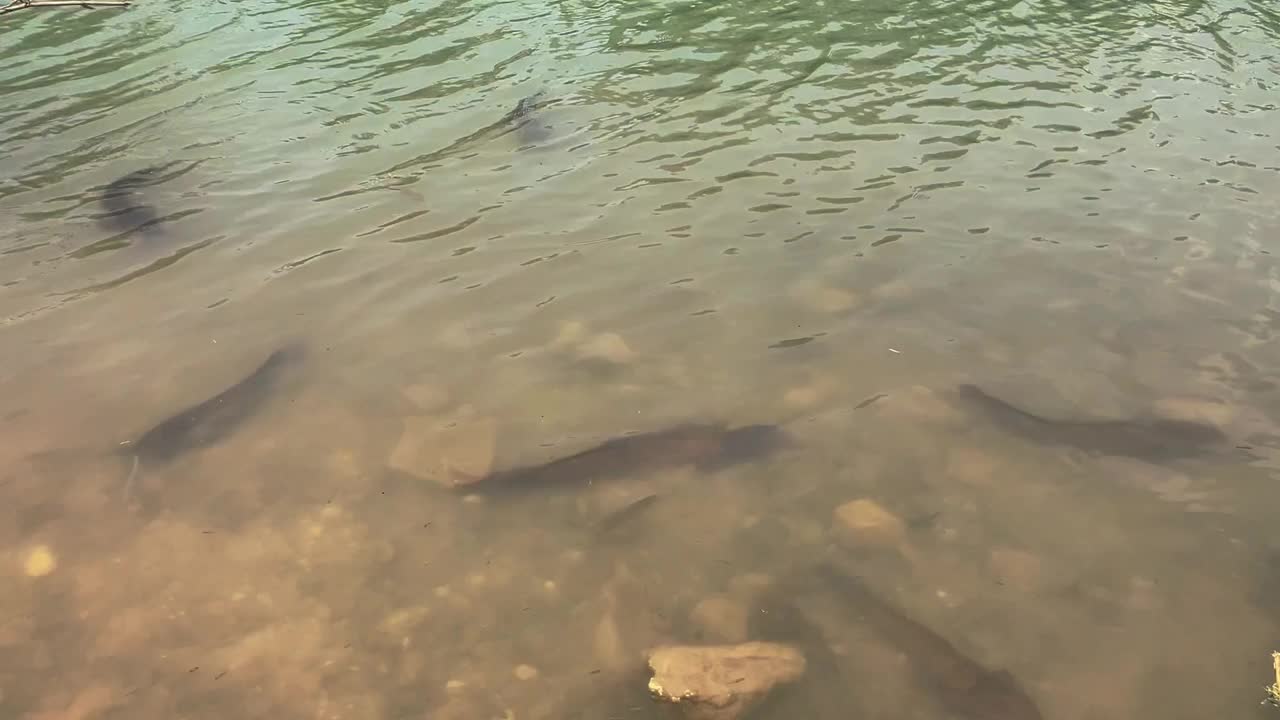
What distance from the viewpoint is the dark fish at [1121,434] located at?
4.90m

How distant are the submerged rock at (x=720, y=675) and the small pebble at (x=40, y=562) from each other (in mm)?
3190

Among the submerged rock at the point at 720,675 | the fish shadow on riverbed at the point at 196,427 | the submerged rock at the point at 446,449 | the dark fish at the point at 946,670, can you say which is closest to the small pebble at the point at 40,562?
the fish shadow on riverbed at the point at 196,427

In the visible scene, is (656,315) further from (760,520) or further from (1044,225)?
(1044,225)

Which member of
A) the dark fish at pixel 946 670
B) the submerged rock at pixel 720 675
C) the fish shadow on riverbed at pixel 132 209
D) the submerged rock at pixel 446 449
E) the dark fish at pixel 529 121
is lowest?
the dark fish at pixel 946 670

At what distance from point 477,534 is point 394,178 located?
5150mm

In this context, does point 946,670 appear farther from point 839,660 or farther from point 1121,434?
point 1121,434

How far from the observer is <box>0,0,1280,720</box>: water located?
13.2 feet

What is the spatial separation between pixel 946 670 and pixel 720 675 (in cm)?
101

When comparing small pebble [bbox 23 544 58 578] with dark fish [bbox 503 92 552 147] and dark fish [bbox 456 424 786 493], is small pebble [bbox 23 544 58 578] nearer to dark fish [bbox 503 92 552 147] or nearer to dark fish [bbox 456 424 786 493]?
dark fish [bbox 456 424 786 493]

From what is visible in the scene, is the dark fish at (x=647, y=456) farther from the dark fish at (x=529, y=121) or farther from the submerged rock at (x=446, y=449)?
the dark fish at (x=529, y=121)

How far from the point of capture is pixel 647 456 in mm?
5094

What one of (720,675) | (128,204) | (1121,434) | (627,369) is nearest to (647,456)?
(627,369)

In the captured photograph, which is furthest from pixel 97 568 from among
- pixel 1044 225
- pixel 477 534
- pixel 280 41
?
pixel 280 41

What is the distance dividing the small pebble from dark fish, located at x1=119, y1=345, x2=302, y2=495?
0.49 m
